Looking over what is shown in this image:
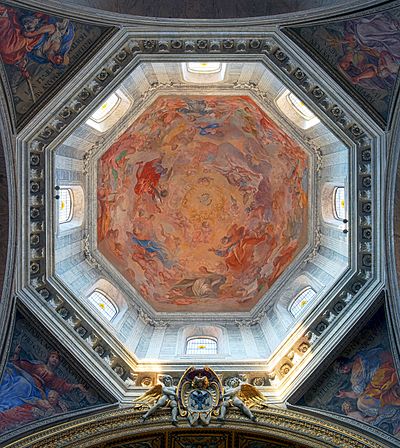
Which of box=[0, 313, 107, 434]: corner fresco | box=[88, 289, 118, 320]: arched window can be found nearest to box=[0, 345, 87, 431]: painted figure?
box=[0, 313, 107, 434]: corner fresco

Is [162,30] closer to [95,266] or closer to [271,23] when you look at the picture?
[271,23]

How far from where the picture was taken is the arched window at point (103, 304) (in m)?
16.5

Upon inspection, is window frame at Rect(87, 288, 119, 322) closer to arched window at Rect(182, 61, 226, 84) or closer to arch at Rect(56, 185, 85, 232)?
arch at Rect(56, 185, 85, 232)

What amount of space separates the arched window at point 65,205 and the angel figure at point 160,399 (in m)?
5.51

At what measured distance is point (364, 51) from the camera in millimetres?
12227

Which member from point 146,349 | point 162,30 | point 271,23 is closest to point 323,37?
point 271,23

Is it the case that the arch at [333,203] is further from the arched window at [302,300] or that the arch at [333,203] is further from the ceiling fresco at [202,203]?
the arched window at [302,300]

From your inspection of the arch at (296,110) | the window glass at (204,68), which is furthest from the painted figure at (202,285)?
the window glass at (204,68)

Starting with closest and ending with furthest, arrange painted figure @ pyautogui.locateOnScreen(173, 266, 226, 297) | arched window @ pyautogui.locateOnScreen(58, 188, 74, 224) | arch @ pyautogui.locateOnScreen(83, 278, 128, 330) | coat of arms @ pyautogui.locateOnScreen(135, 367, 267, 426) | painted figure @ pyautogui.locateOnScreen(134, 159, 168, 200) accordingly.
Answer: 1. coat of arms @ pyautogui.locateOnScreen(135, 367, 267, 426)
2. arched window @ pyautogui.locateOnScreen(58, 188, 74, 224)
3. arch @ pyautogui.locateOnScreen(83, 278, 128, 330)
4. painted figure @ pyautogui.locateOnScreen(173, 266, 226, 297)
5. painted figure @ pyautogui.locateOnScreen(134, 159, 168, 200)

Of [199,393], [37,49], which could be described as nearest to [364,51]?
[37,49]

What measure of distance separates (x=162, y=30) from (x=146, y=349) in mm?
8373

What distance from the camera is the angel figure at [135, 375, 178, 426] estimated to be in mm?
12781

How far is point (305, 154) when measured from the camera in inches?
707

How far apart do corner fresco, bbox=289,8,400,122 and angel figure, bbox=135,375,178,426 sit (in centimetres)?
787
